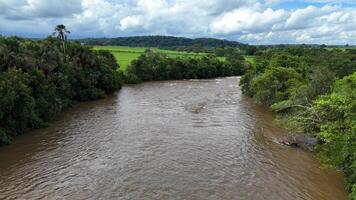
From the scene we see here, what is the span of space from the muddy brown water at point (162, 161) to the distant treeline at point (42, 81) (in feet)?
7.26

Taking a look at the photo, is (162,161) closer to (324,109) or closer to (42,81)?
(324,109)

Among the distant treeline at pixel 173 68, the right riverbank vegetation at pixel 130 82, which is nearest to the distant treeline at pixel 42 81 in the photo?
the right riverbank vegetation at pixel 130 82

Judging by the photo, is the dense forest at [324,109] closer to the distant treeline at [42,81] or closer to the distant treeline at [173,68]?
the distant treeline at [42,81]

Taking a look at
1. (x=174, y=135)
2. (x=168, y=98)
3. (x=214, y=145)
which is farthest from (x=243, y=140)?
(x=168, y=98)

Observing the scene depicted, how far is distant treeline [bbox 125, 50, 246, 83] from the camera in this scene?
98188mm

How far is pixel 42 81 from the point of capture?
44.9 meters

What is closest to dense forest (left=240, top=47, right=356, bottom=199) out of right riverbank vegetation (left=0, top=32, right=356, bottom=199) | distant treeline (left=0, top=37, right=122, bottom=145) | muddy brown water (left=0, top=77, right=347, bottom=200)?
right riverbank vegetation (left=0, top=32, right=356, bottom=199)

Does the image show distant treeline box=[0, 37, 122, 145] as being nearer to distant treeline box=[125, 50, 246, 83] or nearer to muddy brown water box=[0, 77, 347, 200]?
muddy brown water box=[0, 77, 347, 200]

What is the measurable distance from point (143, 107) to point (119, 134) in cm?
1640

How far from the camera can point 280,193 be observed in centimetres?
2562

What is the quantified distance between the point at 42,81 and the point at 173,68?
62.3 metres

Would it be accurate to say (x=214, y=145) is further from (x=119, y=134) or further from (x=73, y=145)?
(x=73, y=145)

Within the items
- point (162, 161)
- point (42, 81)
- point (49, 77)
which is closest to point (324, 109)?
point (162, 161)

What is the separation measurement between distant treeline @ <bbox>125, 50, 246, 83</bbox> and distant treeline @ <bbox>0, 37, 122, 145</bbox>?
76.6 ft
